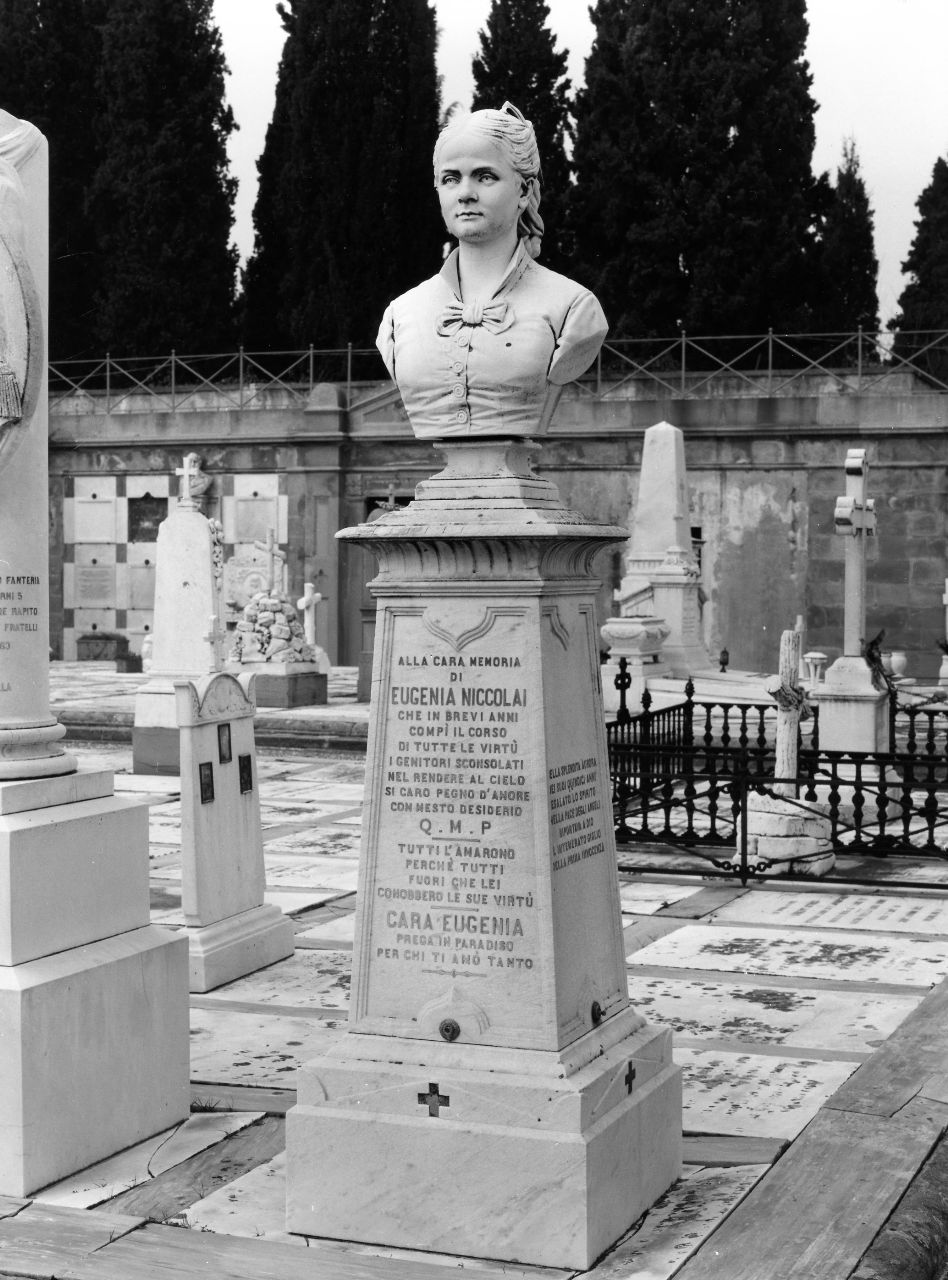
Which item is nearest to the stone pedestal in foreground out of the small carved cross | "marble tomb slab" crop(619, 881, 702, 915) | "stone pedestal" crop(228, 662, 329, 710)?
the small carved cross

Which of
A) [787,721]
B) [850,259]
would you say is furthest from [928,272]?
[787,721]

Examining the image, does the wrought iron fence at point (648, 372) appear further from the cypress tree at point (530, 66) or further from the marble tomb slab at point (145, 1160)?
the marble tomb slab at point (145, 1160)

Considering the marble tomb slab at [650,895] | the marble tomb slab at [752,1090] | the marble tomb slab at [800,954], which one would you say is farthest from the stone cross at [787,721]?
the marble tomb slab at [752,1090]

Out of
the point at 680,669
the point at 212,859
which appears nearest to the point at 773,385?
the point at 680,669

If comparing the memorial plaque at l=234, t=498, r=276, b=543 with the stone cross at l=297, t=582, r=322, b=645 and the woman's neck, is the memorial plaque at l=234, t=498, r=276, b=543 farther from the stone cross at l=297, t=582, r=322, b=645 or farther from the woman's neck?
the woman's neck

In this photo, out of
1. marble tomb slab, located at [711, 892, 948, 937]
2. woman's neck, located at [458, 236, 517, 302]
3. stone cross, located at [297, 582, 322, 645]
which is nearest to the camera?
woman's neck, located at [458, 236, 517, 302]

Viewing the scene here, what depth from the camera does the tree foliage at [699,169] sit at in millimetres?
33781

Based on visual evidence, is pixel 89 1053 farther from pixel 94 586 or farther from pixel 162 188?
pixel 162 188

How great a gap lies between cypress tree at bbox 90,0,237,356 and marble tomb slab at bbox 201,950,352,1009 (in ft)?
97.7

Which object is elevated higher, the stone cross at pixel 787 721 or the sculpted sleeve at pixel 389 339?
the sculpted sleeve at pixel 389 339

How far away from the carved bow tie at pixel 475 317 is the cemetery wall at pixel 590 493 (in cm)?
2057

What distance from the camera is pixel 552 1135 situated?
4.42 meters

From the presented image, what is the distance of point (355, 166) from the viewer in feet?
120

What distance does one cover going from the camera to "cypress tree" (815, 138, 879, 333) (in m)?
36.4
